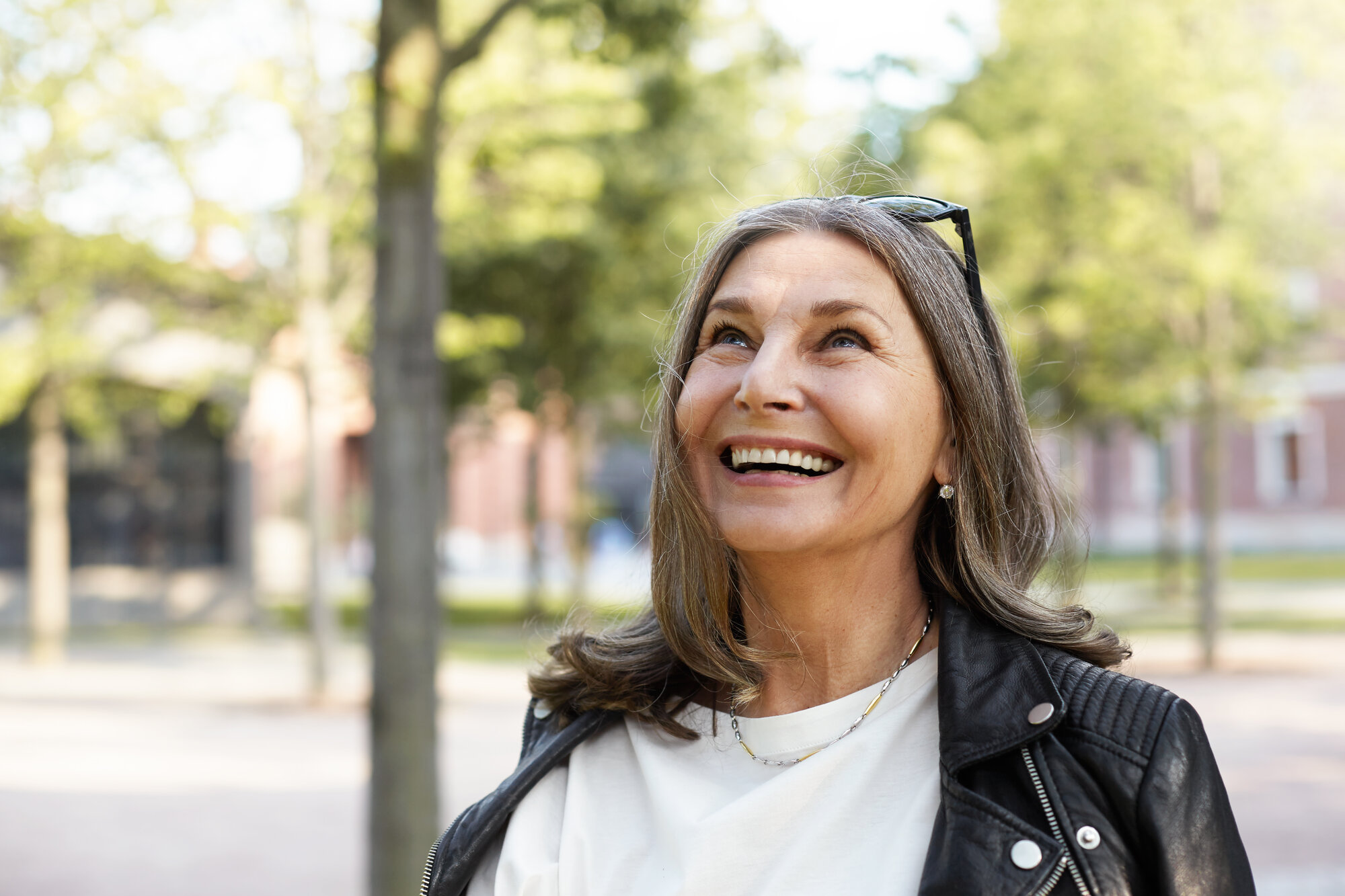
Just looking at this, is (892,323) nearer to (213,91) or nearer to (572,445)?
(213,91)

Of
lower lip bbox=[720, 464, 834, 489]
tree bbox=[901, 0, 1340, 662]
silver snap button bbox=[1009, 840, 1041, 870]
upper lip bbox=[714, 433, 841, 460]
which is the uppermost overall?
tree bbox=[901, 0, 1340, 662]

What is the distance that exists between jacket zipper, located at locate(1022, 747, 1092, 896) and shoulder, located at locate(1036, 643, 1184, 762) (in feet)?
0.26

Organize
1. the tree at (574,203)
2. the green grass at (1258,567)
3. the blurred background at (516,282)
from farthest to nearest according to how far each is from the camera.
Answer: the green grass at (1258,567) → the tree at (574,203) → the blurred background at (516,282)

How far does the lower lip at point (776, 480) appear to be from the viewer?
1.69 metres

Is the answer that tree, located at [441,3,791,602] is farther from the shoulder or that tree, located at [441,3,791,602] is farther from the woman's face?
the shoulder

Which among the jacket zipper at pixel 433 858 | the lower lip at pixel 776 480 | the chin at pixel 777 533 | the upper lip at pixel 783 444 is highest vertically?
the upper lip at pixel 783 444

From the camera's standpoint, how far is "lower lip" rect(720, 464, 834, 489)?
66.6 inches

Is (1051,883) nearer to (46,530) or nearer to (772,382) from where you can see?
(772,382)

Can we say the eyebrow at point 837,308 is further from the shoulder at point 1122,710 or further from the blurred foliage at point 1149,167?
the blurred foliage at point 1149,167

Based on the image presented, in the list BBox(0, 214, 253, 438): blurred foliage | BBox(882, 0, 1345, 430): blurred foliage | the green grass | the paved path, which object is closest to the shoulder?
the paved path

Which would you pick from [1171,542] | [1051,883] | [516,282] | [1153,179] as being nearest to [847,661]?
[1051,883]

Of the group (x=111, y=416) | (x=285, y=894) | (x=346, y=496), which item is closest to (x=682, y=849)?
(x=285, y=894)

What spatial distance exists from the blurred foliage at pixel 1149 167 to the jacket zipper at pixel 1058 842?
11324 mm

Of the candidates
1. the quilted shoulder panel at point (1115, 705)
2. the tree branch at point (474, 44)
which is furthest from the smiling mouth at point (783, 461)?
the tree branch at point (474, 44)
